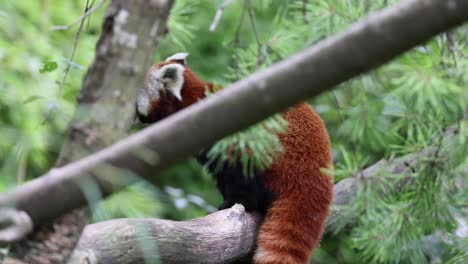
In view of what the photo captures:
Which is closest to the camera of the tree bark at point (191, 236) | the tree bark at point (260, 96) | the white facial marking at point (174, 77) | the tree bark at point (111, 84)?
the tree bark at point (260, 96)

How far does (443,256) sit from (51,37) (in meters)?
2.07

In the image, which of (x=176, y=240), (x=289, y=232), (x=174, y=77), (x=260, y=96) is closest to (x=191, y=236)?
(x=176, y=240)

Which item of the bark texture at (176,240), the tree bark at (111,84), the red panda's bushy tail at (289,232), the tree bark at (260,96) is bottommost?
the red panda's bushy tail at (289,232)

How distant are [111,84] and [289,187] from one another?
1.42 meters

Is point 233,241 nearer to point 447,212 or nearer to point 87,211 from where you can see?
point 447,212

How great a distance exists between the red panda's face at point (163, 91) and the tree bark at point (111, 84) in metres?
1.52

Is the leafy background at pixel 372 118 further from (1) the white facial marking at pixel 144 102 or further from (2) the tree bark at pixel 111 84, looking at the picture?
(1) the white facial marking at pixel 144 102

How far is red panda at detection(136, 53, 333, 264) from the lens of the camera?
2.20m

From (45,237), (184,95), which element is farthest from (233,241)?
(45,237)

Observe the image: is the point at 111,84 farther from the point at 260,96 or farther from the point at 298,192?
the point at 298,192

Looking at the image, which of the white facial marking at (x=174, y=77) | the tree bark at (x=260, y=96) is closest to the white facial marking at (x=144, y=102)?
the white facial marking at (x=174, y=77)

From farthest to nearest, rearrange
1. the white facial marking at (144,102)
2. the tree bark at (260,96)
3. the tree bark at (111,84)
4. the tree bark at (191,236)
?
the white facial marking at (144,102) → the tree bark at (191,236) → the tree bark at (111,84) → the tree bark at (260,96)

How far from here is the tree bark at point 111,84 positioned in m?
0.97

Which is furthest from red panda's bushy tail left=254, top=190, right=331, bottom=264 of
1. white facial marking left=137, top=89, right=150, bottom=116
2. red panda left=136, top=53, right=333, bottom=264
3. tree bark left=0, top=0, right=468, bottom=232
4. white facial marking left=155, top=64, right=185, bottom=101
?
tree bark left=0, top=0, right=468, bottom=232
